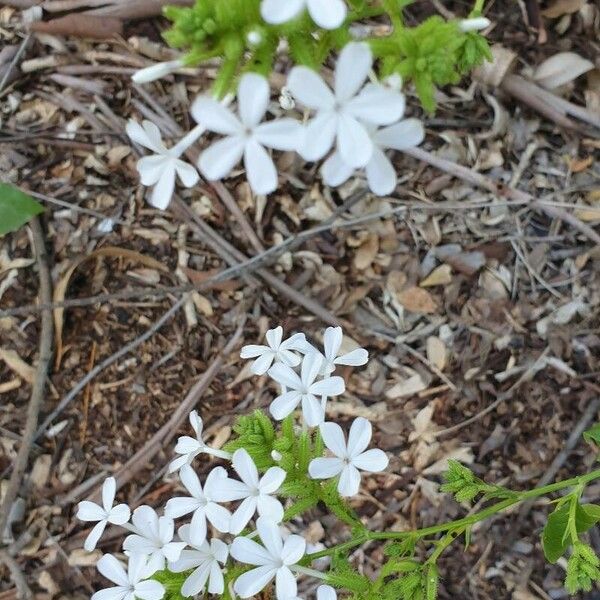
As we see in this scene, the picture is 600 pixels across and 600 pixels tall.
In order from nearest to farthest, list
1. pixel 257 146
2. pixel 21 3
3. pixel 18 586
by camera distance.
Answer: pixel 257 146 → pixel 18 586 → pixel 21 3

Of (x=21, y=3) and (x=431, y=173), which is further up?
(x=21, y=3)

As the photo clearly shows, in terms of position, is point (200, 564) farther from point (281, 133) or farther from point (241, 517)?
point (281, 133)

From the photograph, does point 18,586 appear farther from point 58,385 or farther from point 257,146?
point 257,146

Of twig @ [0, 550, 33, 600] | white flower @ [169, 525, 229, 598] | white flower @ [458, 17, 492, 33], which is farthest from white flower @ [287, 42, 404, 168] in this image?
twig @ [0, 550, 33, 600]

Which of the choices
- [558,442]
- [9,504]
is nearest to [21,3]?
[9,504]

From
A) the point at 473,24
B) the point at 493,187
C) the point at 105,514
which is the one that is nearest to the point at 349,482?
the point at 105,514

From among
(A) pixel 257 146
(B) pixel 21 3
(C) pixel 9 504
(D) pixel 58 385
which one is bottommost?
(C) pixel 9 504

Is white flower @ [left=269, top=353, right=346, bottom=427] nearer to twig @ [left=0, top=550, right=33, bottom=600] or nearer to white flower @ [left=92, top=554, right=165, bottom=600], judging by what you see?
white flower @ [left=92, top=554, right=165, bottom=600]
